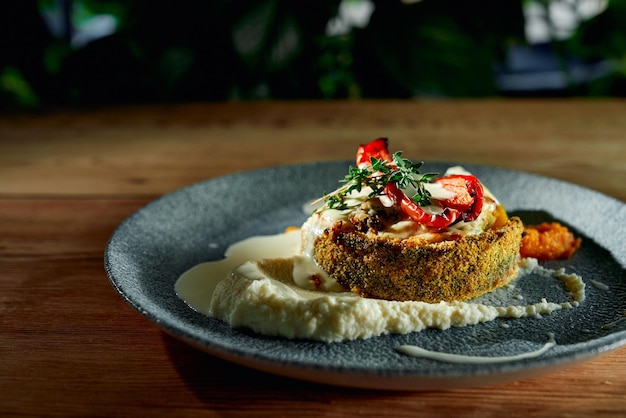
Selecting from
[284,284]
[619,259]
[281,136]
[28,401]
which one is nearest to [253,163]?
[281,136]

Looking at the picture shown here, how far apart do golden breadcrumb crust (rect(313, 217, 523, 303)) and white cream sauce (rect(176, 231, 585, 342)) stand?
0.21ft

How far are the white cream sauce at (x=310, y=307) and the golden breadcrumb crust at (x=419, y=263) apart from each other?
65mm

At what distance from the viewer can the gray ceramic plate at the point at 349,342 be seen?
1.14 metres

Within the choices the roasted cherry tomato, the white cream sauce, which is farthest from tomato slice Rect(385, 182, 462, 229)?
the white cream sauce

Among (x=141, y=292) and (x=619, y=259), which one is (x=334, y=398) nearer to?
(x=141, y=292)

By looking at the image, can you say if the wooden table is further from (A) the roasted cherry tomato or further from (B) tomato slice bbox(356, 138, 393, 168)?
(B) tomato slice bbox(356, 138, 393, 168)

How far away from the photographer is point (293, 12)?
150 inches

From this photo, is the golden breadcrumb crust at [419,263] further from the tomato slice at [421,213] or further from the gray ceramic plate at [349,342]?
the gray ceramic plate at [349,342]

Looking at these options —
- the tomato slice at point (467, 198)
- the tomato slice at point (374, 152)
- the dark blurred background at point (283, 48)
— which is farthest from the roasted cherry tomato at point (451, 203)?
the dark blurred background at point (283, 48)

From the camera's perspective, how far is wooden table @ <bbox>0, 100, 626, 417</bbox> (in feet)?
4.03

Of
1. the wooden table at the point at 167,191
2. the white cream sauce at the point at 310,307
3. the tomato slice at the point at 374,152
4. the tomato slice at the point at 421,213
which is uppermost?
the tomato slice at the point at 374,152

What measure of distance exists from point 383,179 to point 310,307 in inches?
18.1

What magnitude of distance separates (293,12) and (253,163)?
133 cm

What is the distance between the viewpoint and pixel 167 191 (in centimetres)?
256
